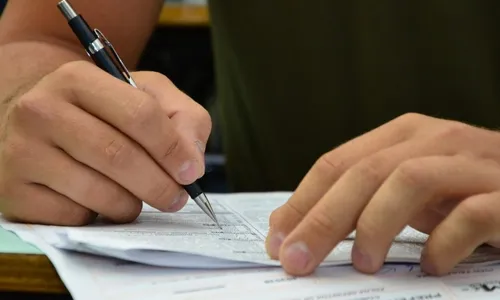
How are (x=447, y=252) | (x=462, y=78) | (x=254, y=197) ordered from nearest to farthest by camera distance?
(x=447, y=252) < (x=254, y=197) < (x=462, y=78)

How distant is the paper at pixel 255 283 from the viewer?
40 cm

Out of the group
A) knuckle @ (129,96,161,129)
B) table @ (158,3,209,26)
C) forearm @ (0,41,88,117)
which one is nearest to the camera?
knuckle @ (129,96,161,129)

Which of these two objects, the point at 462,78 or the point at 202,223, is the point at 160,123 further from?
the point at 462,78

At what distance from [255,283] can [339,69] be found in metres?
0.66

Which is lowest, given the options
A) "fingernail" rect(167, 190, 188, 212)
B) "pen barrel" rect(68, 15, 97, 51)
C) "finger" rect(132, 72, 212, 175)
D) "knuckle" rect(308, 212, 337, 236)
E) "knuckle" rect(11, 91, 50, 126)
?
"knuckle" rect(308, 212, 337, 236)

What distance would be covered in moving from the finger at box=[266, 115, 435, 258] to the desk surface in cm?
14

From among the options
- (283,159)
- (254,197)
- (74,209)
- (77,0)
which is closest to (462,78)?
(283,159)

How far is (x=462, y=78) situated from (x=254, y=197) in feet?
1.35

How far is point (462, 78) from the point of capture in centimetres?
98

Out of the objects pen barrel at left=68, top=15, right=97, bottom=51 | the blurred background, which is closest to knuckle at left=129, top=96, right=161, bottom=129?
pen barrel at left=68, top=15, right=97, bottom=51

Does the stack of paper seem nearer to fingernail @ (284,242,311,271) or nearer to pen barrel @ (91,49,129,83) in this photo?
fingernail @ (284,242,311,271)

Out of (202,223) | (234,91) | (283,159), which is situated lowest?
(283,159)

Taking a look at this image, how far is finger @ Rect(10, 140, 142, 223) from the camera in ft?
1.73

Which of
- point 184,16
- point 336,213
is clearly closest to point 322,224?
point 336,213
